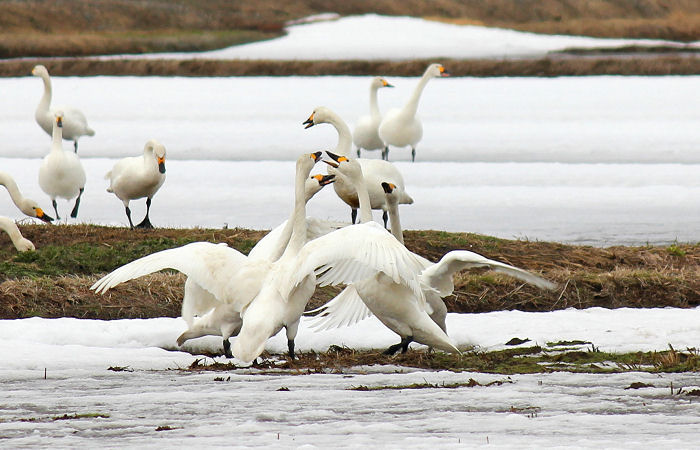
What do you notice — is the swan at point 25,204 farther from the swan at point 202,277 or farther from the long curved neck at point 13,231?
the swan at point 202,277

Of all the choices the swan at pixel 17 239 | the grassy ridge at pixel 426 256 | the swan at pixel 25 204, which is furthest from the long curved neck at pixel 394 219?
the swan at pixel 25 204

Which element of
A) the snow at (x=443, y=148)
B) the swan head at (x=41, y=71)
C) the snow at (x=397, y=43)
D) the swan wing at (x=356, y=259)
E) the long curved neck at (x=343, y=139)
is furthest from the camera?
the snow at (x=397, y=43)

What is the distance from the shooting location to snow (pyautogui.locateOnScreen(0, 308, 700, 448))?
4938 mm

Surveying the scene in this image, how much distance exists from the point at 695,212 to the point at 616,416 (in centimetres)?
874

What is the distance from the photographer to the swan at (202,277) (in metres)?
7.25

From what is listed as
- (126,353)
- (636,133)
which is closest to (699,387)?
(126,353)

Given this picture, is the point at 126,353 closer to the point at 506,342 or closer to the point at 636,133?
the point at 506,342

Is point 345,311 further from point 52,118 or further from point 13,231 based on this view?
point 52,118

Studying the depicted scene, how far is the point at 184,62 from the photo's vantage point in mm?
28891

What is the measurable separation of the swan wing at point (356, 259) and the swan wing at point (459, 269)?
0.94ft

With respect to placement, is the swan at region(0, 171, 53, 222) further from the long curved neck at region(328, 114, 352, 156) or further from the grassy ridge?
the long curved neck at region(328, 114, 352, 156)

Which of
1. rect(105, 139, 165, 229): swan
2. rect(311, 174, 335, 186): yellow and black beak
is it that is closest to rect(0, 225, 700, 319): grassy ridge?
rect(311, 174, 335, 186): yellow and black beak

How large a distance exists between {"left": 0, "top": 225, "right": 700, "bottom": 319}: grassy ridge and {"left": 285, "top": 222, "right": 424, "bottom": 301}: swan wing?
6.96 ft

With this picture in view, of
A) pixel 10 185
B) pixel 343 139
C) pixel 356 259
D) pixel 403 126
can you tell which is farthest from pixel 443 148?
pixel 356 259
